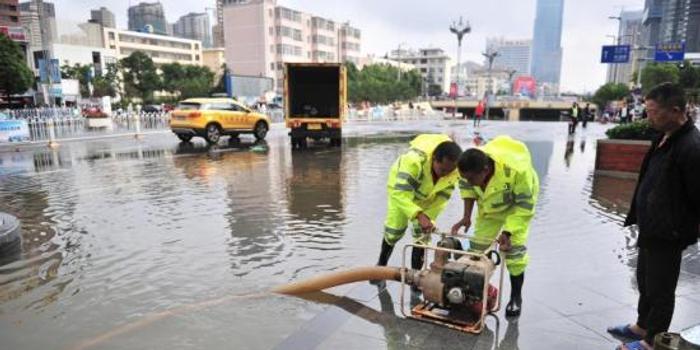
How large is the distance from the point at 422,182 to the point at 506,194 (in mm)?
670

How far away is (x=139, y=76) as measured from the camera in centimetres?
6203

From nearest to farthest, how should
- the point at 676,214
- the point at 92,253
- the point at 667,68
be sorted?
the point at 676,214 → the point at 92,253 → the point at 667,68

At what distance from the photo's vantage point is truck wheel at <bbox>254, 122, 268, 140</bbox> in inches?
763

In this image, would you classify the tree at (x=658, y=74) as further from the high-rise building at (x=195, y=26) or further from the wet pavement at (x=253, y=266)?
the high-rise building at (x=195, y=26)

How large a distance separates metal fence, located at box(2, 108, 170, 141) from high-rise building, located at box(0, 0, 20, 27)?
7456 centimetres

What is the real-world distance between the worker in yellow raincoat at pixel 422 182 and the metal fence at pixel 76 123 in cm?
1996

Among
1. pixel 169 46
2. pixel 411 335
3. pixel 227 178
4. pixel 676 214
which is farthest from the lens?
pixel 169 46

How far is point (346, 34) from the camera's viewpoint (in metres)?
93.9

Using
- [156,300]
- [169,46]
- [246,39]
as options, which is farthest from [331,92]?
[169,46]

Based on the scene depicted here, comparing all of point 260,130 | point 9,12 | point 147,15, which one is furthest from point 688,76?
point 147,15

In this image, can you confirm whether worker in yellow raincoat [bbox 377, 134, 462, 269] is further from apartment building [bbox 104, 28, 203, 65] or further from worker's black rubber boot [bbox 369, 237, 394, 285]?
apartment building [bbox 104, 28, 203, 65]

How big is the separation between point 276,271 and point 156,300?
116 centimetres

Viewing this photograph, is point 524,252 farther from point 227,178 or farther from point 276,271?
point 227,178

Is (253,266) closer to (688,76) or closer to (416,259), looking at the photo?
(416,259)
